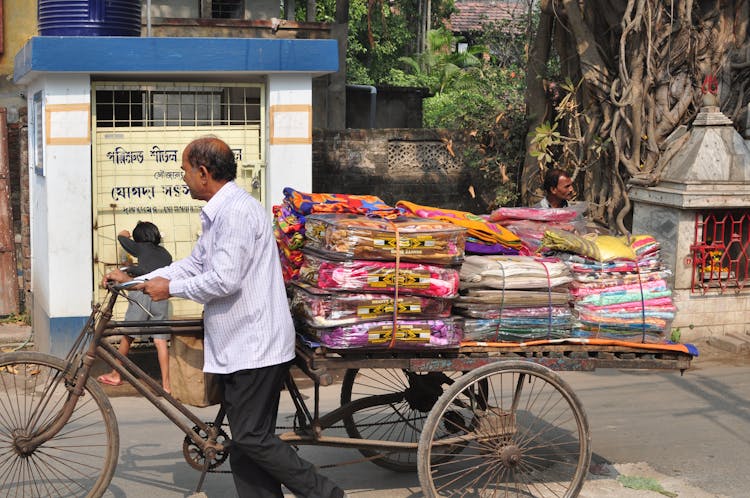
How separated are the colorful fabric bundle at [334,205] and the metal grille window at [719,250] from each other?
4.51 metres

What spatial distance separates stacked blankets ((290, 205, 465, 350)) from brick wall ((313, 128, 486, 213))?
6536 millimetres

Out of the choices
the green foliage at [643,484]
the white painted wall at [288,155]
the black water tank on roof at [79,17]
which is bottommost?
the green foliage at [643,484]

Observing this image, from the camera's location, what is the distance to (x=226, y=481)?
515 centimetres

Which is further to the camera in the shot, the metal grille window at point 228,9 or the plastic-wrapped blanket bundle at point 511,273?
the metal grille window at point 228,9

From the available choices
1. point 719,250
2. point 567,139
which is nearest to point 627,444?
point 719,250

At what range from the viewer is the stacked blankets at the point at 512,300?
14.9ft

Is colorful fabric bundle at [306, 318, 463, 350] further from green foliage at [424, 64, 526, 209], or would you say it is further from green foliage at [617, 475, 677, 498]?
green foliage at [424, 64, 526, 209]

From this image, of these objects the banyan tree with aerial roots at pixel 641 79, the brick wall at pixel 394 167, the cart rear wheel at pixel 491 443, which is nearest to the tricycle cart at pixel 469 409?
the cart rear wheel at pixel 491 443

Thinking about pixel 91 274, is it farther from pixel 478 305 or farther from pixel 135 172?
pixel 478 305

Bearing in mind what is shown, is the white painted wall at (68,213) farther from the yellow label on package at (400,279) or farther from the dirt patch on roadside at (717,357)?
the dirt patch on roadside at (717,357)

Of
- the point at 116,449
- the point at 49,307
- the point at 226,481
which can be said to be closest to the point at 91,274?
the point at 49,307

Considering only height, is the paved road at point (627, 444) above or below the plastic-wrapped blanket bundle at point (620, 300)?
below

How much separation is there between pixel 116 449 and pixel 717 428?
3996mm

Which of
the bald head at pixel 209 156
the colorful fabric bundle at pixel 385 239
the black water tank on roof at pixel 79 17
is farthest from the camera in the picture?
the black water tank on roof at pixel 79 17
